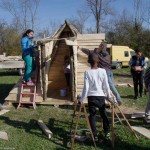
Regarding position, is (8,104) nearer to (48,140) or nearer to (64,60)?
(64,60)

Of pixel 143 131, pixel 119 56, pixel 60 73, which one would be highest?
pixel 119 56

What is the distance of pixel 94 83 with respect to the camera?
5926 mm

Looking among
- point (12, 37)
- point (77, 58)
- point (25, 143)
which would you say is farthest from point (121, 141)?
point (12, 37)

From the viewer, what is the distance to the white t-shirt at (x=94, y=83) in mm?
5914

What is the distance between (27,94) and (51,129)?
115 inches

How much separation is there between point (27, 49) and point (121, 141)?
4747 millimetres

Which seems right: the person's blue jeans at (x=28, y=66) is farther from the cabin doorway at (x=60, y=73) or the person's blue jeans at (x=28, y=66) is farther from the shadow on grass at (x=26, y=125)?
the shadow on grass at (x=26, y=125)

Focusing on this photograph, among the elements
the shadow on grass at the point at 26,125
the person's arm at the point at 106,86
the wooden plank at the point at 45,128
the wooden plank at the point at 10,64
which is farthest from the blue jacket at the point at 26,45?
the wooden plank at the point at 10,64

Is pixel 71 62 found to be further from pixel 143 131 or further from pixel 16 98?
pixel 143 131

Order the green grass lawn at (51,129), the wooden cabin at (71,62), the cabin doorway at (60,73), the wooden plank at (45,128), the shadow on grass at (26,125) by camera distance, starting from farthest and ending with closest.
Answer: the cabin doorway at (60,73)
the wooden cabin at (71,62)
the shadow on grass at (26,125)
the wooden plank at (45,128)
the green grass lawn at (51,129)

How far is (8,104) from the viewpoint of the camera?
9.91m

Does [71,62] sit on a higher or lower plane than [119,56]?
higher

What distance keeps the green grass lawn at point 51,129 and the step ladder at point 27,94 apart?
25 cm

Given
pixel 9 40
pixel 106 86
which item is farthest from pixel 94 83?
pixel 9 40
